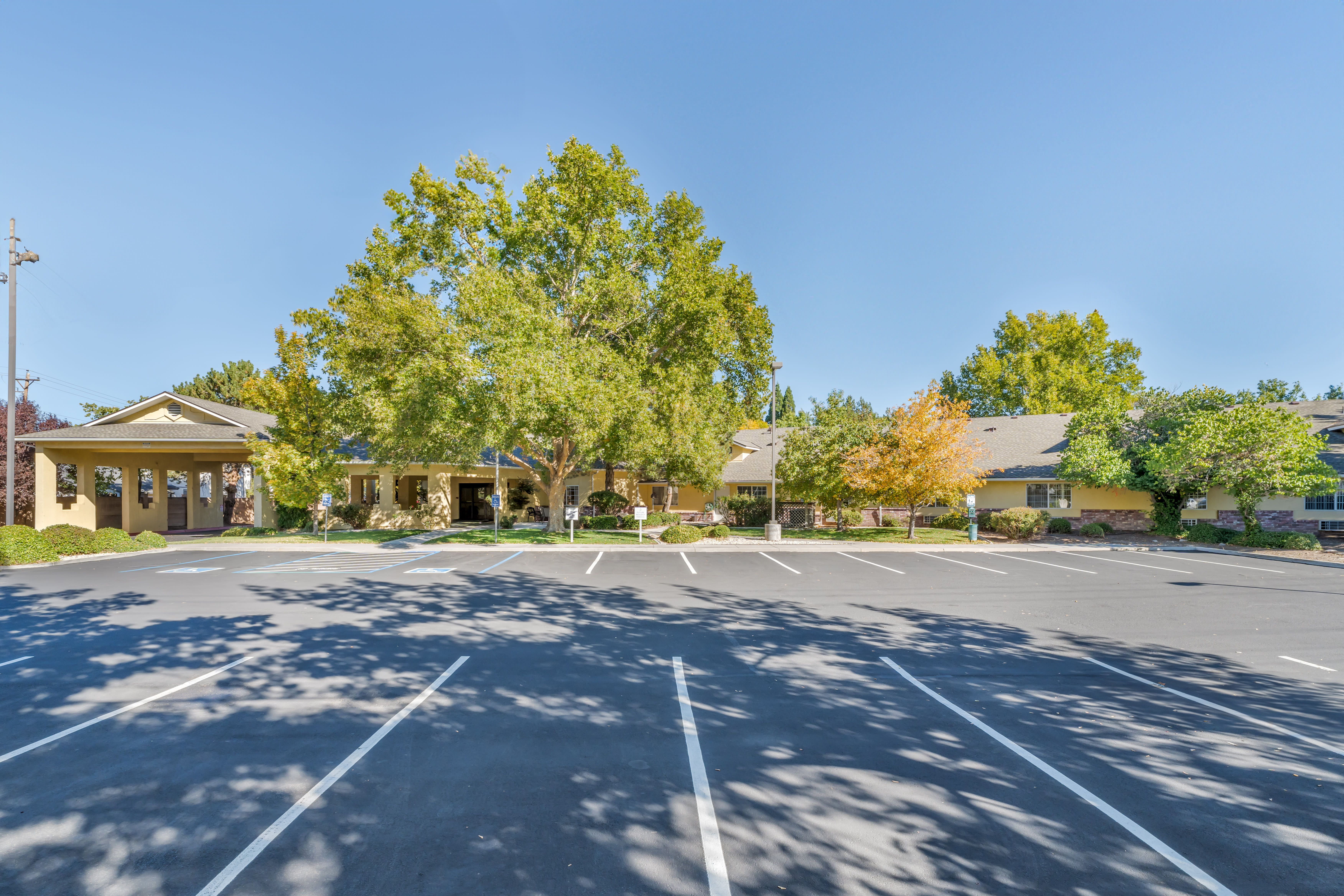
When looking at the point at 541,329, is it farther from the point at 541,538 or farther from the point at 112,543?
the point at 112,543

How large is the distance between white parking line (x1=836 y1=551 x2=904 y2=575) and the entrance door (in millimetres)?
21859

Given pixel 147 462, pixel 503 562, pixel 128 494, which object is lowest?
pixel 503 562

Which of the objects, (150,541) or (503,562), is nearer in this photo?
(503,562)

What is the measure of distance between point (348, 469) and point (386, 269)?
11457 millimetres

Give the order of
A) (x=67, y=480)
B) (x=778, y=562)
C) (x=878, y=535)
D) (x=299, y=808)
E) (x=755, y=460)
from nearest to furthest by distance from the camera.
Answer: (x=299, y=808) < (x=778, y=562) < (x=878, y=535) < (x=67, y=480) < (x=755, y=460)

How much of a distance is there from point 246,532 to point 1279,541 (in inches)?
1592

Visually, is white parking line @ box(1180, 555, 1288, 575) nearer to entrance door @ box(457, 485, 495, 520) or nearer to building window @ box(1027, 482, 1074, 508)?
building window @ box(1027, 482, 1074, 508)

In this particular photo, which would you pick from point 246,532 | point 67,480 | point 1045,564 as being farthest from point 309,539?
point 1045,564

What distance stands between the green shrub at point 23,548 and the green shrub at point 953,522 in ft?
112

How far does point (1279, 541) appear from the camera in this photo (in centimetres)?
2072

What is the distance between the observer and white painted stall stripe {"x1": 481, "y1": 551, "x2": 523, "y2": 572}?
52.3 feet

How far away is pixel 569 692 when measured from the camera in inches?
251

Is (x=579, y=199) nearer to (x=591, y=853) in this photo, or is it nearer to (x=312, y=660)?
(x=312, y=660)

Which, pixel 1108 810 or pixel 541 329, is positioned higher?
pixel 541 329
